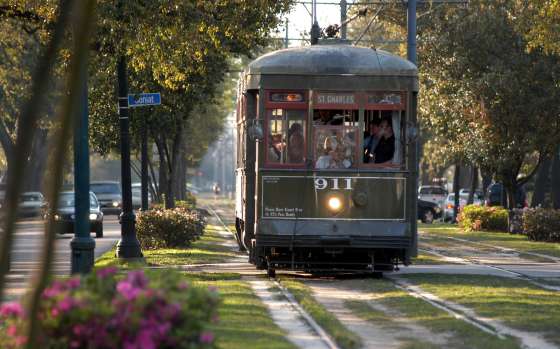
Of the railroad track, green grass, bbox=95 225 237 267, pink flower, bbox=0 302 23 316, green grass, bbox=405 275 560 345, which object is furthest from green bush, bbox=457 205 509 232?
pink flower, bbox=0 302 23 316

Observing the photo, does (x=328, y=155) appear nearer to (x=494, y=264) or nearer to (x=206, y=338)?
(x=494, y=264)

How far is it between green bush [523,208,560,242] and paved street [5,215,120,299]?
12399 millimetres

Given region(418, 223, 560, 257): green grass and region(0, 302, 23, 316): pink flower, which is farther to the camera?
region(418, 223, 560, 257): green grass

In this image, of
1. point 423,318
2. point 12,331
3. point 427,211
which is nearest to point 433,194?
point 427,211

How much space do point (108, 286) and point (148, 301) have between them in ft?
1.98

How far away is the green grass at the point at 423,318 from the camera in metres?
12.0

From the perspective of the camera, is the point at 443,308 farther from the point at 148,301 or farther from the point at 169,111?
the point at 169,111

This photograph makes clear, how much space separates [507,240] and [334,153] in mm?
18174

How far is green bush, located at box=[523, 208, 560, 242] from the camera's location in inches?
A: 1375

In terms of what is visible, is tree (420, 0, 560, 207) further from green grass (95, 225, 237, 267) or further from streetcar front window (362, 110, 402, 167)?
streetcar front window (362, 110, 402, 167)

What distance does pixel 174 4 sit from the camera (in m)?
20.9

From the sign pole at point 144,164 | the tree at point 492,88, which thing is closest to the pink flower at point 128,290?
the sign pole at point 144,164

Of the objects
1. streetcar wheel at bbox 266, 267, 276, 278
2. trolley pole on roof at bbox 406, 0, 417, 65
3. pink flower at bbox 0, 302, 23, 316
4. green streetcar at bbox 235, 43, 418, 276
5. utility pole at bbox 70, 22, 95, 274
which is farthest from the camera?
trolley pole on roof at bbox 406, 0, 417, 65

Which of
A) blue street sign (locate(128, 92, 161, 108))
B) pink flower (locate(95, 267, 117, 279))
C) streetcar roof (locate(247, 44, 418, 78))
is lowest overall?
pink flower (locate(95, 267, 117, 279))
